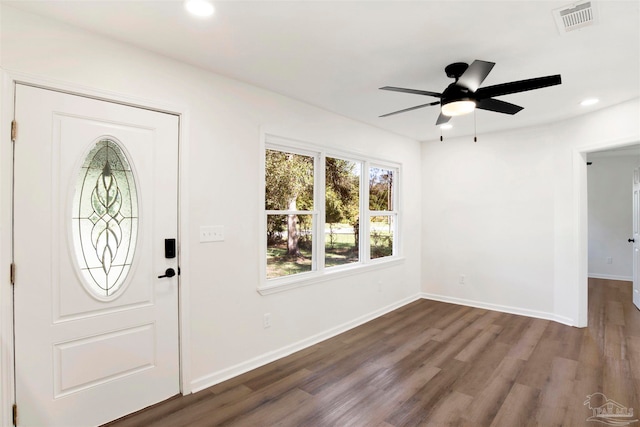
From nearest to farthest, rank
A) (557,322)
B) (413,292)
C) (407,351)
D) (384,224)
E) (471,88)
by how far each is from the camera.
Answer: (471,88), (407,351), (557,322), (384,224), (413,292)

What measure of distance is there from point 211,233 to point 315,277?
137cm

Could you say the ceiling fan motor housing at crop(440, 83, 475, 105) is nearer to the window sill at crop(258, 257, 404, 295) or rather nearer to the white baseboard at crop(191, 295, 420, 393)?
the window sill at crop(258, 257, 404, 295)

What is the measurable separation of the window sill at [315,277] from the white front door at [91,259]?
939mm

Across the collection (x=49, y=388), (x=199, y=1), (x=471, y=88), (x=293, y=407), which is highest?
(x=199, y=1)

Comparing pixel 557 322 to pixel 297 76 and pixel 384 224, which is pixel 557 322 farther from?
pixel 297 76

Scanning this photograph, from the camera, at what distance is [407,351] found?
344cm

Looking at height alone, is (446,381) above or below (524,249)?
below

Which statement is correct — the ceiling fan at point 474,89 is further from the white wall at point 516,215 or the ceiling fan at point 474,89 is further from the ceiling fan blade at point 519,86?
the white wall at point 516,215

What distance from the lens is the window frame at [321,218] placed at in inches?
125

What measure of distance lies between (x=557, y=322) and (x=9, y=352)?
549 cm

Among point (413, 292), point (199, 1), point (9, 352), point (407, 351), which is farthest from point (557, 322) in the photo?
point (9, 352)

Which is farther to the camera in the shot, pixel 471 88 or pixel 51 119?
pixel 471 88

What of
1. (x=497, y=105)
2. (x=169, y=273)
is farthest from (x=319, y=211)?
(x=497, y=105)

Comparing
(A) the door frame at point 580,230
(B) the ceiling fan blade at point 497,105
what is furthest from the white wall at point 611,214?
(B) the ceiling fan blade at point 497,105
